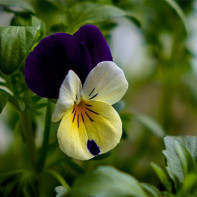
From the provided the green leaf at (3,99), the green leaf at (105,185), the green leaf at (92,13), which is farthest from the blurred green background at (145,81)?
the green leaf at (105,185)

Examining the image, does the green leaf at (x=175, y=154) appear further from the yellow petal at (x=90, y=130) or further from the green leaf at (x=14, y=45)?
the green leaf at (x=14, y=45)

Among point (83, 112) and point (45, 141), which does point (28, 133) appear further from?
point (83, 112)

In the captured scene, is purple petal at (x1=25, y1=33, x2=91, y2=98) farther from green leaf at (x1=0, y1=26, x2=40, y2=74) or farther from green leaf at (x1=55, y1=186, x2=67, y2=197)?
green leaf at (x1=55, y1=186, x2=67, y2=197)

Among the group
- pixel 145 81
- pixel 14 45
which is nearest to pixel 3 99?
pixel 14 45

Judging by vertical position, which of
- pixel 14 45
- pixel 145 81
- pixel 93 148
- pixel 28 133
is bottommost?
pixel 145 81

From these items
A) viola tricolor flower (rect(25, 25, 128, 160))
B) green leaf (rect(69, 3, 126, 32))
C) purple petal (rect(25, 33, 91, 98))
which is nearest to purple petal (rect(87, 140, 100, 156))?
viola tricolor flower (rect(25, 25, 128, 160))

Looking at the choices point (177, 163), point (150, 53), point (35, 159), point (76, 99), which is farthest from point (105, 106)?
point (150, 53)

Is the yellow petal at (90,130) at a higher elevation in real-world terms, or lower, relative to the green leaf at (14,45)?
lower
